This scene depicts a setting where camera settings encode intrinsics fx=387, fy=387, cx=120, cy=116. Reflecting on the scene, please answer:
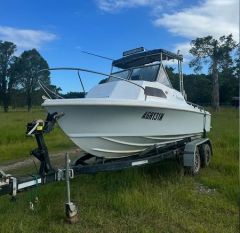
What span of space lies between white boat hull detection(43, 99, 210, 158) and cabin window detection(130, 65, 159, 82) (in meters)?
0.97

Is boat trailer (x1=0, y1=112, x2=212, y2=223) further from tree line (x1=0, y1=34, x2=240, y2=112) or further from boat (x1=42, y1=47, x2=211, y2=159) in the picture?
tree line (x1=0, y1=34, x2=240, y2=112)

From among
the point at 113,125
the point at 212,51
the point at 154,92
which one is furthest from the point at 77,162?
the point at 212,51

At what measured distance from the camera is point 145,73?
8.02m

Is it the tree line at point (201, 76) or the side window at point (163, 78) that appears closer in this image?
the side window at point (163, 78)

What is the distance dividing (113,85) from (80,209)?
249cm

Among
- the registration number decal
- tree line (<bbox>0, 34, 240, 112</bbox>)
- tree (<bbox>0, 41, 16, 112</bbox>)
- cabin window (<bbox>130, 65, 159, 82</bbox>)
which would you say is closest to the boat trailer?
the registration number decal

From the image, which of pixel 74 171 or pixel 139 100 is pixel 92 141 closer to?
pixel 74 171

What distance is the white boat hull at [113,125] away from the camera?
232 inches

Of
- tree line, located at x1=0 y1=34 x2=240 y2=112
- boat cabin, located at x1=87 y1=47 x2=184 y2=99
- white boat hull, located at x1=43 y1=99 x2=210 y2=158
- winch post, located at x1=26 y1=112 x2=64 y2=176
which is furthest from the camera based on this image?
tree line, located at x1=0 y1=34 x2=240 y2=112

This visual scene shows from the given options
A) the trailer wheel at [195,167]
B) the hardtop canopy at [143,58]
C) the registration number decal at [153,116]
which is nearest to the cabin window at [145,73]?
the hardtop canopy at [143,58]

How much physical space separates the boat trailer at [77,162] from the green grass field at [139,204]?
0.97 ft

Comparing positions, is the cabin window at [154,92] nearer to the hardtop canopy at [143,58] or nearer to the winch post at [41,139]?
the hardtop canopy at [143,58]

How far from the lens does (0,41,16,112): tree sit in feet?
201

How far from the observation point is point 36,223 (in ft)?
16.9
